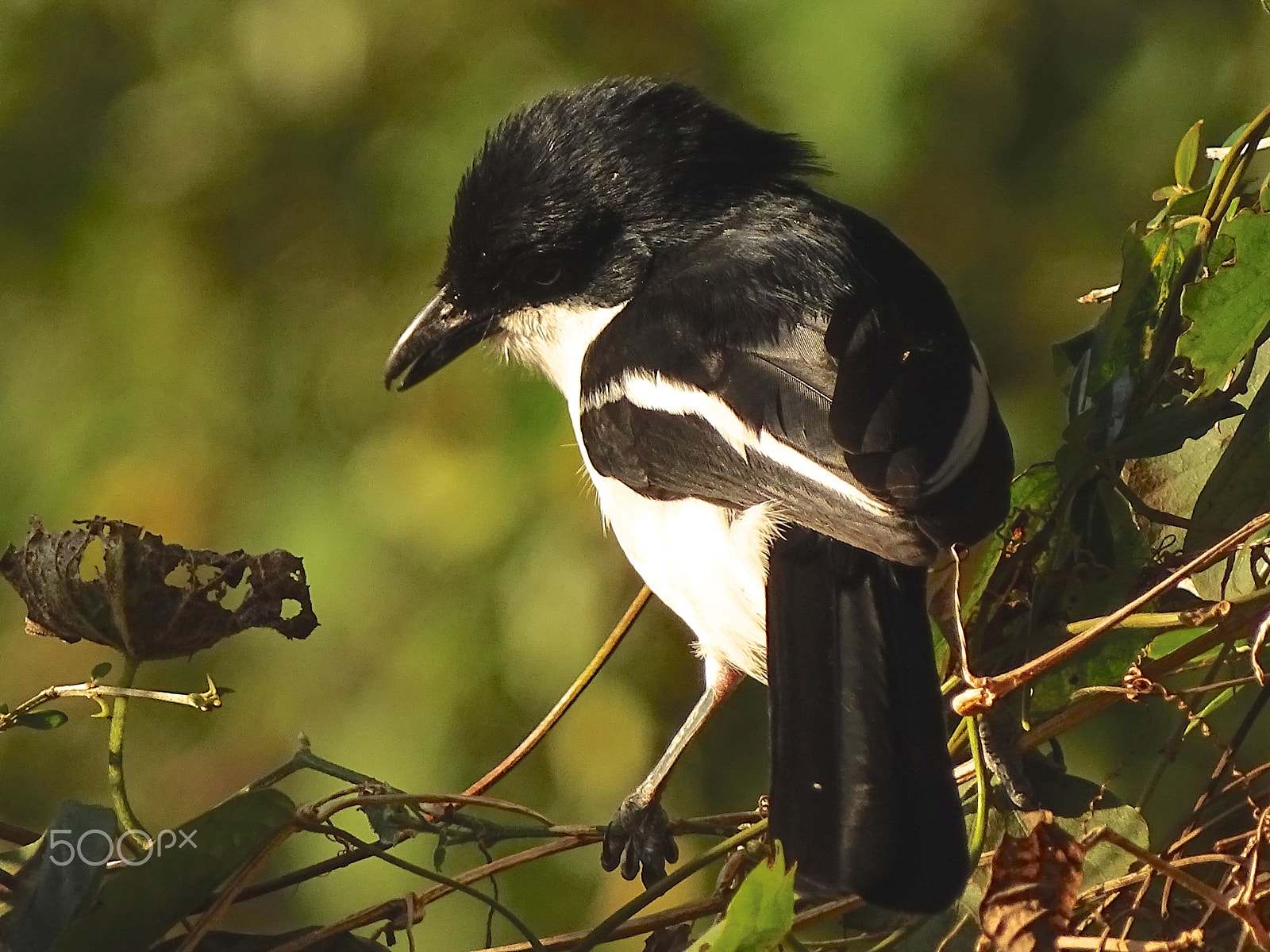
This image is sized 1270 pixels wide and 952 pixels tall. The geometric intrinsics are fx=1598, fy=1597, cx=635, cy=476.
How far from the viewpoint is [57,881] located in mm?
1550

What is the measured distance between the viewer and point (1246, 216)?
6.38 feet

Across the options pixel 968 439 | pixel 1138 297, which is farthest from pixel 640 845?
pixel 1138 297

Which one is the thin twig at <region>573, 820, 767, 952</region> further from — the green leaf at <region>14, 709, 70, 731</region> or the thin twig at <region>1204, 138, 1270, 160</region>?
the thin twig at <region>1204, 138, 1270, 160</region>

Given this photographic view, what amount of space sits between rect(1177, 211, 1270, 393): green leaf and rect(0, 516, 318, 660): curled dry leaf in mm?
1152

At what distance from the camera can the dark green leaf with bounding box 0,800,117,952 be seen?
1.52m

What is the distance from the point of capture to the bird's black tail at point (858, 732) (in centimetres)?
161

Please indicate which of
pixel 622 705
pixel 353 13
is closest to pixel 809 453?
pixel 622 705

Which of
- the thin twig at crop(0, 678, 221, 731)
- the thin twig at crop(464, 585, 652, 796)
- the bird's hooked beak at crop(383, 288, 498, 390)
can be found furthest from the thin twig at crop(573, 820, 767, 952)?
the bird's hooked beak at crop(383, 288, 498, 390)

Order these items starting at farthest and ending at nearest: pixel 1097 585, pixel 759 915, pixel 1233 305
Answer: pixel 1097 585, pixel 1233 305, pixel 759 915

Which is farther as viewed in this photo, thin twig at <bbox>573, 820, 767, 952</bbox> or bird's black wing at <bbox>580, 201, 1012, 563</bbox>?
bird's black wing at <bbox>580, 201, 1012, 563</bbox>

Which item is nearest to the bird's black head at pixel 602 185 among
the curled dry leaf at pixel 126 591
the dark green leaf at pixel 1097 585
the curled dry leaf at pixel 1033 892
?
the dark green leaf at pixel 1097 585

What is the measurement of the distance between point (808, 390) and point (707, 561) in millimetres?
330

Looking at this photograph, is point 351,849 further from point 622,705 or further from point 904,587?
point 622,705

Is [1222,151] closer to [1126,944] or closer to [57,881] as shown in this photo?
[1126,944]
